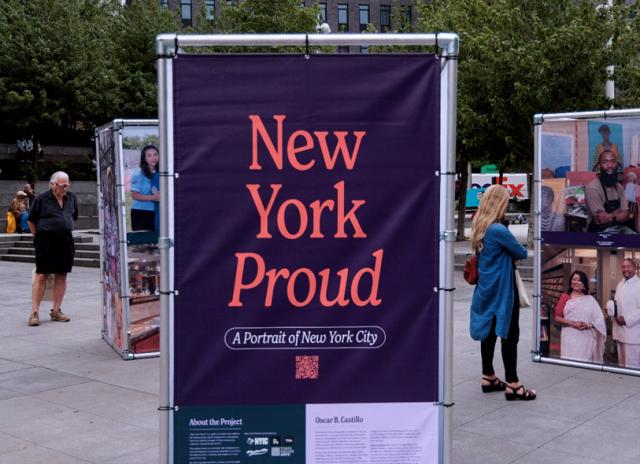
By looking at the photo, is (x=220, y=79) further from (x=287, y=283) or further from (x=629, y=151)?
(x=629, y=151)

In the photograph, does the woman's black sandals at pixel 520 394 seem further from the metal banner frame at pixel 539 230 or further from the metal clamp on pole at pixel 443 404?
the metal clamp on pole at pixel 443 404

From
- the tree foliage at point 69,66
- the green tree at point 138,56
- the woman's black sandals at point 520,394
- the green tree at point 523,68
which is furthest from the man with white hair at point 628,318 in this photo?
the green tree at point 138,56

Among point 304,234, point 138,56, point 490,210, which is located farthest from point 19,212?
→ point 304,234

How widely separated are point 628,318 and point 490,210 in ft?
6.45

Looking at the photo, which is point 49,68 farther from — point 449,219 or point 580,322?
point 449,219

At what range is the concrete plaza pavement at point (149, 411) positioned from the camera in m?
5.31

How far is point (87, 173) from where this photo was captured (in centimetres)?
3609

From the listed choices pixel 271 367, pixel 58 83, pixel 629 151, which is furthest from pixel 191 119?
pixel 58 83

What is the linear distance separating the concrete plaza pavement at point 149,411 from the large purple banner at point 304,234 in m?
1.66

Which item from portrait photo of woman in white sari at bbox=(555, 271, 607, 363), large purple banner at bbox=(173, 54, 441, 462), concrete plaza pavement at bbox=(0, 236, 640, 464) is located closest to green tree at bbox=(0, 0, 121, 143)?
concrete plaza pavement at bbox=(0, 236, 640, 464)

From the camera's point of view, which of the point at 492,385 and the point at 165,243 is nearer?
the point at 165,243

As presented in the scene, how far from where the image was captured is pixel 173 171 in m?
3.71

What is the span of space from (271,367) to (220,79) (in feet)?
4.49

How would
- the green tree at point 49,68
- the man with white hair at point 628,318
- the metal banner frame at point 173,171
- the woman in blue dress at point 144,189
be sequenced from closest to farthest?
the metal banner frame at point 173,171 → the man with white hair at point 628,318 → the woman in blue dress at point 144,189 → the green tree at point 49,68
